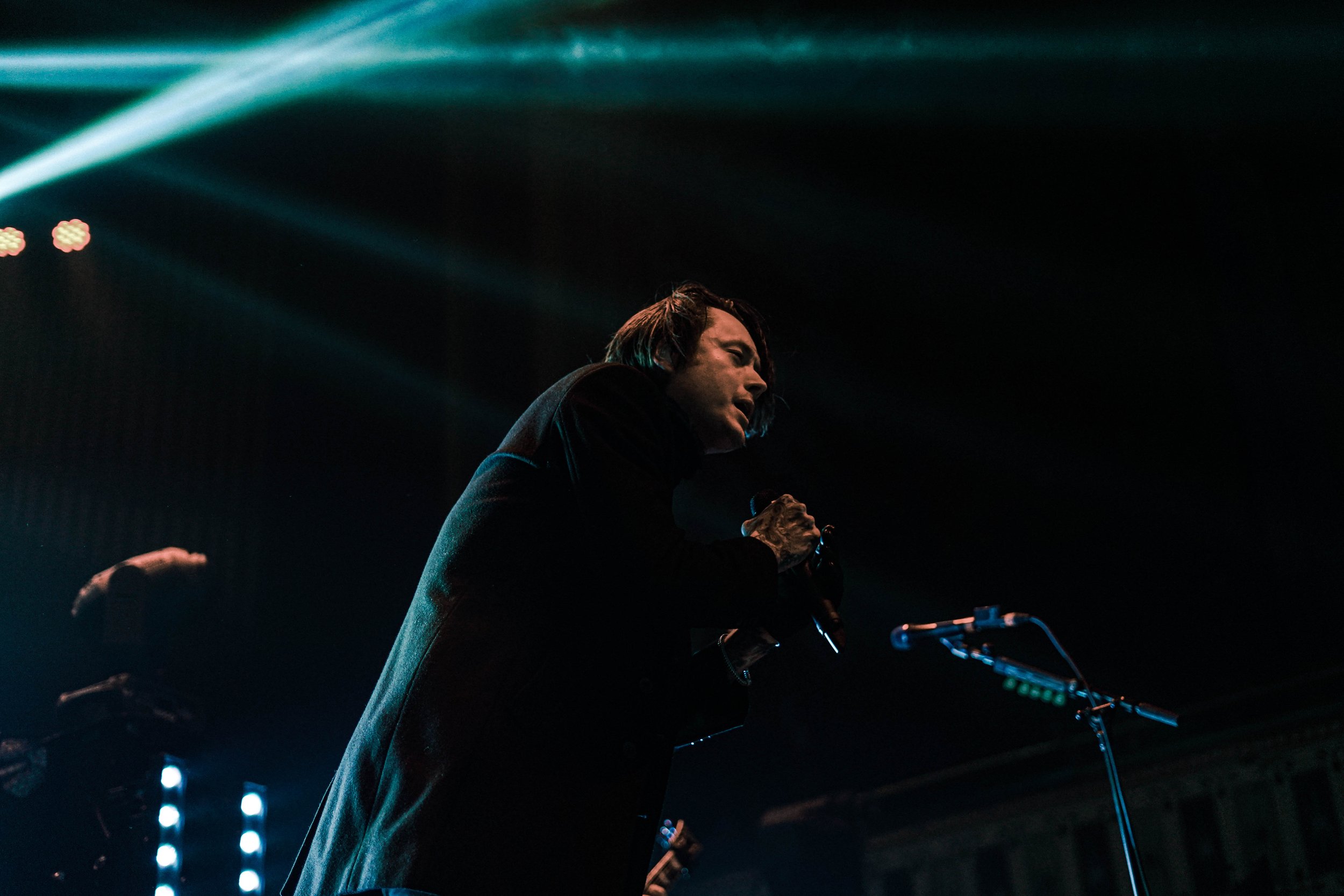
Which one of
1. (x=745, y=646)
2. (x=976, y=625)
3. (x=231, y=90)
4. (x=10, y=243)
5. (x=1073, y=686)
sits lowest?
(x=745, y=646)

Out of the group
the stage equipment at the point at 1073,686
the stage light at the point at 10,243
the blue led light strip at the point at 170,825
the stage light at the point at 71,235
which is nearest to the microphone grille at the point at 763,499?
the stage equipment at the point at 1073,686

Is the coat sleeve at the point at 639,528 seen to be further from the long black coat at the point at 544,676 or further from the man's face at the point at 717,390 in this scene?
the man's face at the point at 717,390

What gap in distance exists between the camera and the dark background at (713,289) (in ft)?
17.5

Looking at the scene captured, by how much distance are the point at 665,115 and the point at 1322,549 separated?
4.15 metres

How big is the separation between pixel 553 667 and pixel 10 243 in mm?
5774

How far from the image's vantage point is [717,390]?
1.68 metres

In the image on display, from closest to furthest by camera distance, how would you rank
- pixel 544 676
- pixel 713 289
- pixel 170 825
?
pixel 544 676 < pixel 170 825 < pixel 713 289

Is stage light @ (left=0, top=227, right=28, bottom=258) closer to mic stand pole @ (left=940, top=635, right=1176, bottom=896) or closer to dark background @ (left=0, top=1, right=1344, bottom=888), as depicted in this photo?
dark background @ (left=0, top=1, right=1344, bottom=888)

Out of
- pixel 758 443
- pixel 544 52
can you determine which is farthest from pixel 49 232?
pixel 758 443

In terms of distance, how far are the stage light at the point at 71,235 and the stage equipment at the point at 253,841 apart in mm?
3054

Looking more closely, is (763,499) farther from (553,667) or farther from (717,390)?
(553,667)

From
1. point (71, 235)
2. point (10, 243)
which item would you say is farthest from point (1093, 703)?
point (10, 243)

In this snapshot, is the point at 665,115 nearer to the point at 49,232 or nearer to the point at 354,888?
the point at 49,232

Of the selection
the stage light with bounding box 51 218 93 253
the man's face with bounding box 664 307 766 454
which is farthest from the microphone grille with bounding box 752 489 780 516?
the stage light with bounding box 51 218 93 253
